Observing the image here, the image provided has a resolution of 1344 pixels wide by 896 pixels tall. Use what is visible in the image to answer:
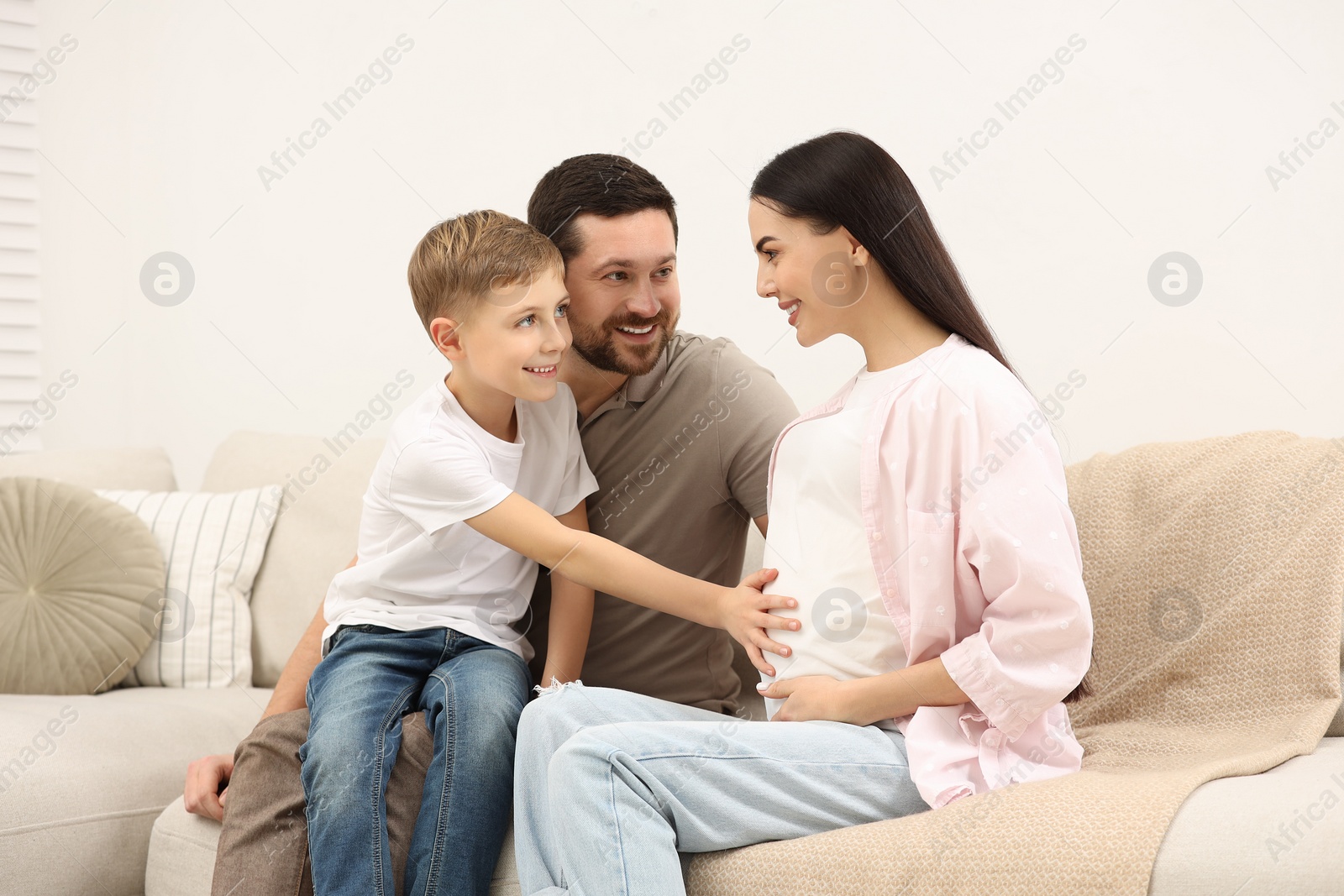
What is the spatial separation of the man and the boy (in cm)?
8

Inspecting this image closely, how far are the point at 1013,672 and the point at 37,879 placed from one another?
139 centimetres

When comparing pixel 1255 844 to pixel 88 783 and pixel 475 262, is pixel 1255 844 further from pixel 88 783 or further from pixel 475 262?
pixel 88 783

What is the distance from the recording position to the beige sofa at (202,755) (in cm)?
100

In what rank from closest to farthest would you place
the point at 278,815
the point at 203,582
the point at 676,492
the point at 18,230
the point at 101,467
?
the point at 278,815
the point at 676,492
the point at 203,582
the point at 101,467
the point at 18,230

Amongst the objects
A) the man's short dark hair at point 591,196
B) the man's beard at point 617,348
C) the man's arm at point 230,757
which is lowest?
the man's arm at point 230,757

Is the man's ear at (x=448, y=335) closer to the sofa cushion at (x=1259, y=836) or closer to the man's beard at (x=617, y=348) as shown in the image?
the man's beard at (x=617, y=348)

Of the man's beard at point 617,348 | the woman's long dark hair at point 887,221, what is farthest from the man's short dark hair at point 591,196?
the woman's long dark hair at point 887,221

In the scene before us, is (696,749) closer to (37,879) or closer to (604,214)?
(604,214)

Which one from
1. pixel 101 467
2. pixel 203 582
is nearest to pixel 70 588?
pixel 203 582

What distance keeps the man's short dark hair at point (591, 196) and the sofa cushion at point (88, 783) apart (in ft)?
3.41

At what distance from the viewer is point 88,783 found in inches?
62.1

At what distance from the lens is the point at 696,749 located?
114cm

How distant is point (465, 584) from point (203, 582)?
2.94 feet

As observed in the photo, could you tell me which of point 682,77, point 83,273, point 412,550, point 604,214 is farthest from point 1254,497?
point 83,273
